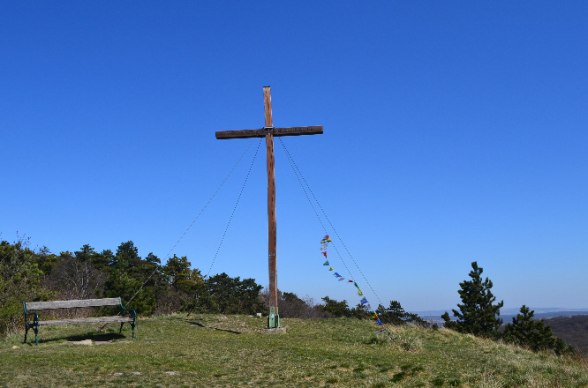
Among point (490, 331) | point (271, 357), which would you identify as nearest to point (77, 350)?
point (271, 357)

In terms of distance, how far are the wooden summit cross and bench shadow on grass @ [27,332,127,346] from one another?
458 cm

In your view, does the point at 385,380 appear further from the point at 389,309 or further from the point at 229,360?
the point at 389,309

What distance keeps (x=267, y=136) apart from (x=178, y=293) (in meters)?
38.4

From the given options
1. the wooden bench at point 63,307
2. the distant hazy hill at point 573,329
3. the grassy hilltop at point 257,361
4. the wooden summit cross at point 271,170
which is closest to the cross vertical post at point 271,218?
the wooden summit cross at point 271,170

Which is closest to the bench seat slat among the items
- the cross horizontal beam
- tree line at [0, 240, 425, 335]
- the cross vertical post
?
the cross vertical post

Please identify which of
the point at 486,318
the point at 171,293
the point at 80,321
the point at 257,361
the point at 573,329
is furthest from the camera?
the point at 573,329

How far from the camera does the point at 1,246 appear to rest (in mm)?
42062

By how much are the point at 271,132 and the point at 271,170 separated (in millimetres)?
1270

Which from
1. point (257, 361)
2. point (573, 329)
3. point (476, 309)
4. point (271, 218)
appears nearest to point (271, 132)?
point (271, 218)

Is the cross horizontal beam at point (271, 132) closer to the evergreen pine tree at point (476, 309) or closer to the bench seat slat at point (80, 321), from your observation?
the bench seat slat at point (80, 321)

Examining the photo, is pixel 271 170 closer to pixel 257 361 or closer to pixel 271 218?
pixel 271 218

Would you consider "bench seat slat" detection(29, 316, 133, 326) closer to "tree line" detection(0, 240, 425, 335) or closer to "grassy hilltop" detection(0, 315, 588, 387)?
"grassy hilltop" detection(0, 315, 588, 387)

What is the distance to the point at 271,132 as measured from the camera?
18.2 metres

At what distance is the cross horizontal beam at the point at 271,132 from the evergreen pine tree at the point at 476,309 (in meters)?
23.0
